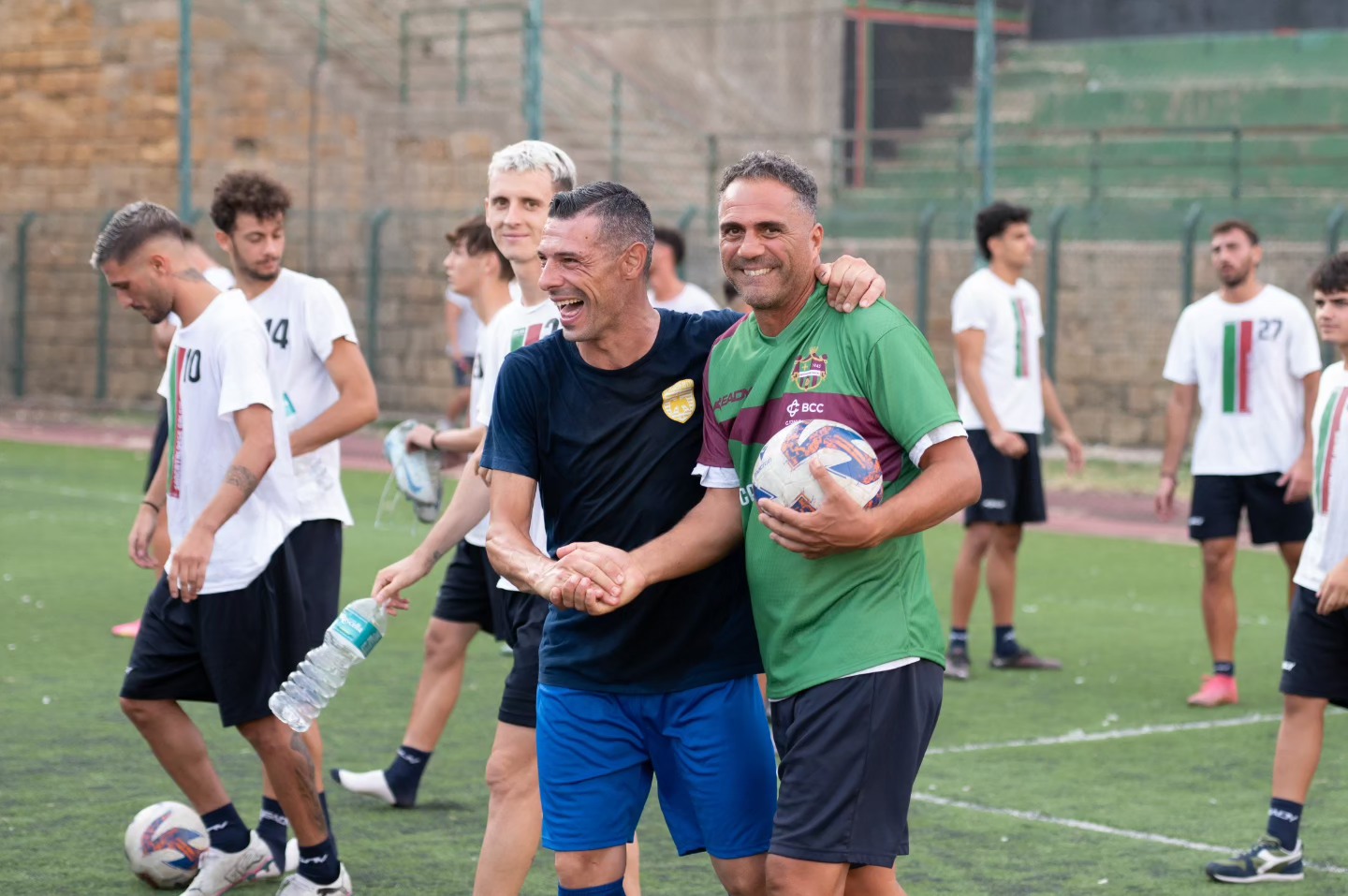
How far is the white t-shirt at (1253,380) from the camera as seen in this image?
9.77 metres

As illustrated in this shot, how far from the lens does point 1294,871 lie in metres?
6.70

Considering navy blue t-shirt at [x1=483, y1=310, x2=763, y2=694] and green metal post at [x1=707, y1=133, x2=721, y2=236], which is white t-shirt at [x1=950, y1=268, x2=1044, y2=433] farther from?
green metal post at [x1=707, y1=133, x2=721, y2=236]

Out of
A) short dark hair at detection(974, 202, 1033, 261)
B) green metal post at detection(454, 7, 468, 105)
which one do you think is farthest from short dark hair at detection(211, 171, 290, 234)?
green metal post at detection(454, 7, 468, 105)

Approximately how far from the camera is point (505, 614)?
659 cm

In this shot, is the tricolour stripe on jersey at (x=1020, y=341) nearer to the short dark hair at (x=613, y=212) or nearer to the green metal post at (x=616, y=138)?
the short dark hair at (x=613, y=212)

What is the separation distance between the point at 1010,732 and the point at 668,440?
178 inches

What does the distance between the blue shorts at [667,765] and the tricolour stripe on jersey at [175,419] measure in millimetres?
1879

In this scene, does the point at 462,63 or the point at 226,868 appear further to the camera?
the point at 462,63

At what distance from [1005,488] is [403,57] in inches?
706

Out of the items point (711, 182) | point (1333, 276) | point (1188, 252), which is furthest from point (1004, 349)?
point (711, 182)

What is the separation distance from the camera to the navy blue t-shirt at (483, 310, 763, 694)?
16.1 ft

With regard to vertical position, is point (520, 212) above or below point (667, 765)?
above

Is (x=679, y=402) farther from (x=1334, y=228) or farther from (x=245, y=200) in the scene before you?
(x=1334, y=228)

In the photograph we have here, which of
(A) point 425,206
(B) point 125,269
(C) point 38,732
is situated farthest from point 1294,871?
(A) point 425,206
